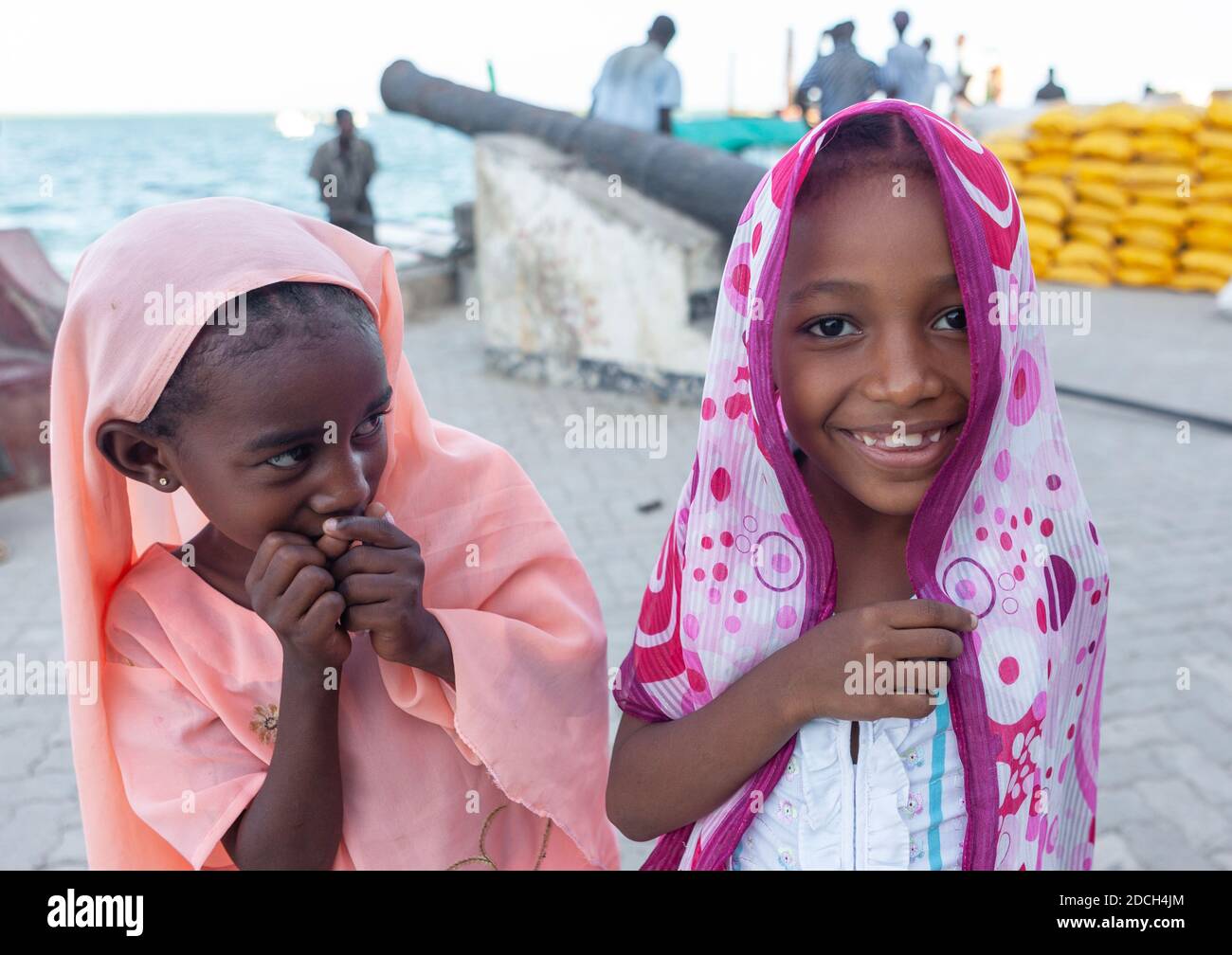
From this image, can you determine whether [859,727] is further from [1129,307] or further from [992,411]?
[1129,307]

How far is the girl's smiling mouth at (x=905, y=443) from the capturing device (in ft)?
3.74

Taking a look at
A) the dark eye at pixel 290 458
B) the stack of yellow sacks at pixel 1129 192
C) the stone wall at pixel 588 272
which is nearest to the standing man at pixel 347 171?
the stone wall at pixel 588 272

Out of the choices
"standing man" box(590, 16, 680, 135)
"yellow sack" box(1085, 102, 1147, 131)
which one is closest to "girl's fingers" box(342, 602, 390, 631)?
"standing man" box(590, 16, 680, 135)

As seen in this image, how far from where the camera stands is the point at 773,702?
44.8 inches

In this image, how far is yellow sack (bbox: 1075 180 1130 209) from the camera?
9.66m

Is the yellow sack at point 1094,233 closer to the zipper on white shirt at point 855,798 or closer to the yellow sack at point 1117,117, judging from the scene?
the yellow sack at point 1117,117

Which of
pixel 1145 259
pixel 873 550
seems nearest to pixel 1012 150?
pixel 1145 259

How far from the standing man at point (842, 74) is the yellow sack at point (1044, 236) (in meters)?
2.24

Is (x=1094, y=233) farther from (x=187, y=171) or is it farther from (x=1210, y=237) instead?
(x=187, y=171)

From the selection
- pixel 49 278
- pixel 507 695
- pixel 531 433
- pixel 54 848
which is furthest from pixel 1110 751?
pixel 49 278

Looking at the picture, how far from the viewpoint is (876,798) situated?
1.16 metres

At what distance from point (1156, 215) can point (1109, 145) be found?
2.71 feet

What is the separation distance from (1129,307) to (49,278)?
8812 millimetres

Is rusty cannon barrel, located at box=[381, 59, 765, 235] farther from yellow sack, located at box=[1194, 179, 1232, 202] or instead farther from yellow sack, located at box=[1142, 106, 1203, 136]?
yellow sack, located at box=[1194, 179, 1232, 202]
